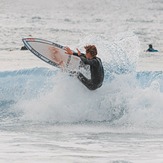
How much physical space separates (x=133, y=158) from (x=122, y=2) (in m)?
90.8

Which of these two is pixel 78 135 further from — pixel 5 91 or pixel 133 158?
pixel 5 91

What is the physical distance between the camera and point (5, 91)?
55.8ft

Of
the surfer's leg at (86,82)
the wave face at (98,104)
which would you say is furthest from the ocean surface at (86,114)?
the surfer's leg at (86,82)

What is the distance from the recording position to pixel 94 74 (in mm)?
13953

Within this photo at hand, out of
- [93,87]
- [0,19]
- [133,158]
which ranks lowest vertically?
[133,158]

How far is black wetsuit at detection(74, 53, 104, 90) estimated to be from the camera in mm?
13898

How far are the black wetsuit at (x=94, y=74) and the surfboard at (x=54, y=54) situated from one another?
0.54 meters

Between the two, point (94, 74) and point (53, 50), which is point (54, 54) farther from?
point (94, 74)

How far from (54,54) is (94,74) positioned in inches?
62.8

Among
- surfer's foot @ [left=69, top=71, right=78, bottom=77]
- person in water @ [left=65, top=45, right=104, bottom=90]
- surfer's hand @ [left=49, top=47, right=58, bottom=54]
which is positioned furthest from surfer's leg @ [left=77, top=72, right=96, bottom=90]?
surfer's hand @ [left=49, top=47, right=58, bottom=54]

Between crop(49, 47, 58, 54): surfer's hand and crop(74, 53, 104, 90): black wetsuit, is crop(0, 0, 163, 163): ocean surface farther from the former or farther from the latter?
crop(49, 47, 58, 54): surfer's hand

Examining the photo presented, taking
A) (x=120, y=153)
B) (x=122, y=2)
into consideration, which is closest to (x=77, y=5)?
(x=122, y=2)

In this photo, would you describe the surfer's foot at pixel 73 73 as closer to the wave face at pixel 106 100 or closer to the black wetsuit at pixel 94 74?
the wave face at pixel 106 100

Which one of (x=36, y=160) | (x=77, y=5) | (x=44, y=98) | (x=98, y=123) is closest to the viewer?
(x=36, y=160)
